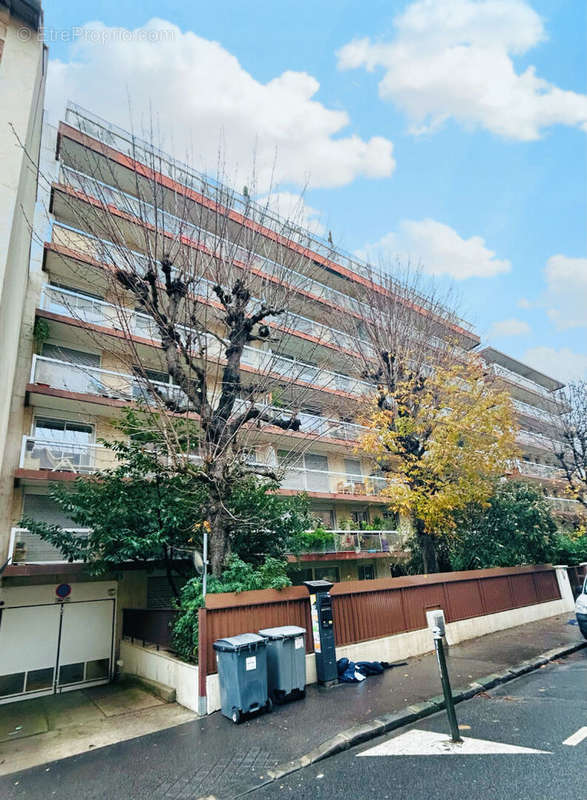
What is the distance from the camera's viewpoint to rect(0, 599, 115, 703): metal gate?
968 cm

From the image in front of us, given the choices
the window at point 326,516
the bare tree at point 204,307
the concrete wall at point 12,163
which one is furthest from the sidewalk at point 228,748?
the window at point 326,516

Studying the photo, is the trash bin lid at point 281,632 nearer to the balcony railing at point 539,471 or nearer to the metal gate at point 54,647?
the metal gate at point 54,647

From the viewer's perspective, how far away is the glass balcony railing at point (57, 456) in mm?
11234

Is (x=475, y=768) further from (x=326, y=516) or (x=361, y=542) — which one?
(x=326, y=516)

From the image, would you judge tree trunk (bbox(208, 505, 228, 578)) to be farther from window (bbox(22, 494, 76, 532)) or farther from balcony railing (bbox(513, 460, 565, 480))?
balcony railing (bbox(513, 460, 565, 480))

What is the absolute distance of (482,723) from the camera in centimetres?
538

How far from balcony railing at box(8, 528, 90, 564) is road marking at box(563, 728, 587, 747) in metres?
10.0

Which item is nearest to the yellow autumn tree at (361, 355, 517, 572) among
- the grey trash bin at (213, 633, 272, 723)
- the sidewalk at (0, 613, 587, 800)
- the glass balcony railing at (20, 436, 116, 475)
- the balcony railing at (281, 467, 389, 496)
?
the balcony railing at (281, 467, 389, 496)

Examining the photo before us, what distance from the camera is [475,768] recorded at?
4.18 metres

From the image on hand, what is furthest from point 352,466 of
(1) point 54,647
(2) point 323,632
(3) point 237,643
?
A: (3) point 237,643

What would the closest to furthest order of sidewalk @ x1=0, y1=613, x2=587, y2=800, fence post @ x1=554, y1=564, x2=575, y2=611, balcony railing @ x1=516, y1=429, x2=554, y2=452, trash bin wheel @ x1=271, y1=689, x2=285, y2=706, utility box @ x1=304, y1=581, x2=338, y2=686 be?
1. sidewalk @ x1=0, y1=613, x2=587, y2=800
2. trash bin wheel @ x1=271, y1=689, x2=285, y2=706
3. utility box @ x1=304, y1=581, x2=338, y2=686
4. fence post @ x1=554, y1=564, x2=575, y2=611
5. balcony railing @ x1=516, y1=429, x2=554, y2=452

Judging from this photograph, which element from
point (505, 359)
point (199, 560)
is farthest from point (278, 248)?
point (505, 359)

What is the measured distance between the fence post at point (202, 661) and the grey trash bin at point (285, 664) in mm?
891

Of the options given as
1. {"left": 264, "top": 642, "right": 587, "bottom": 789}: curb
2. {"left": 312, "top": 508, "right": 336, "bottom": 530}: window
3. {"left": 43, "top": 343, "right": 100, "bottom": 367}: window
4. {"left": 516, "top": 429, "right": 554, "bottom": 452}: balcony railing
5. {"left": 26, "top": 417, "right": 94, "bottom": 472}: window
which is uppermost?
{"left": 43, "top": 343, "right": 100, "bottom": 367}: window
